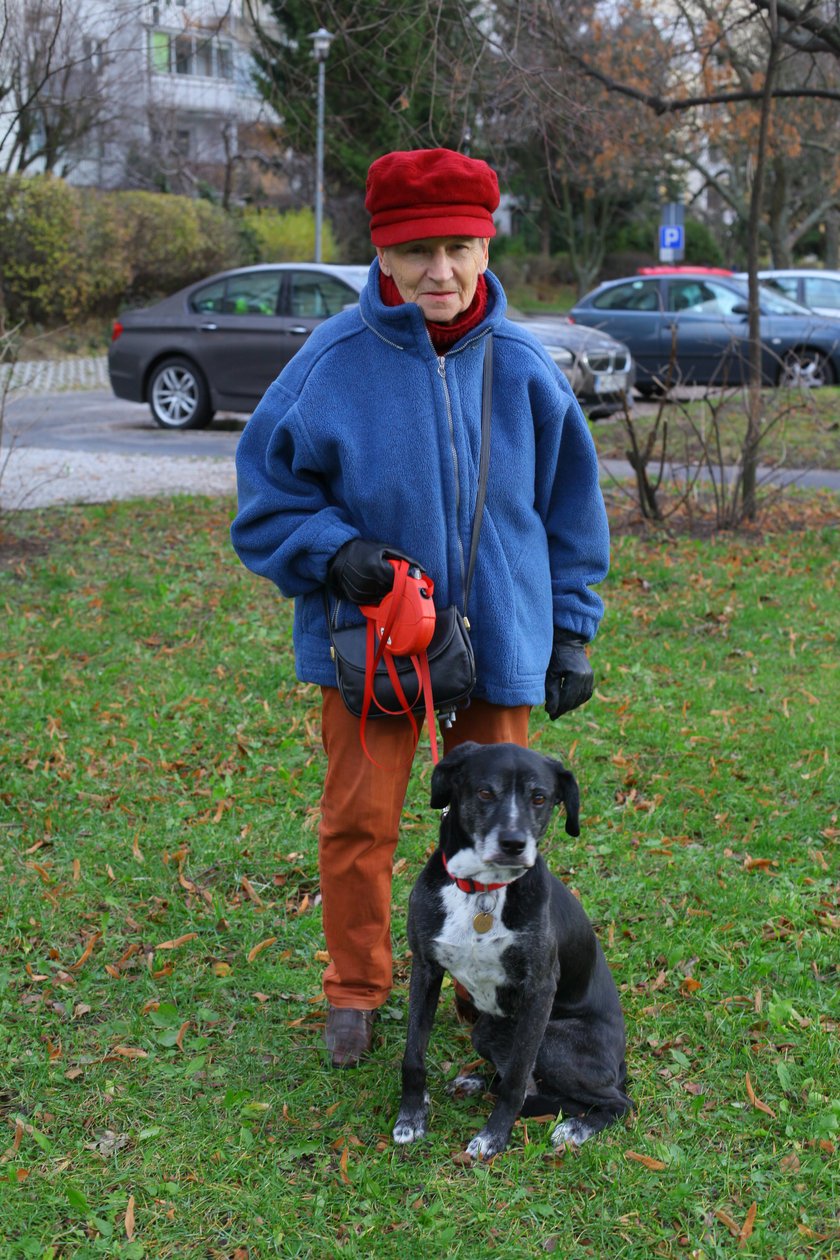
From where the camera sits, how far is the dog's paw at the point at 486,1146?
304 cm

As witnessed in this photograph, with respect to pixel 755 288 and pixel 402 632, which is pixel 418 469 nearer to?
pixel 402 632

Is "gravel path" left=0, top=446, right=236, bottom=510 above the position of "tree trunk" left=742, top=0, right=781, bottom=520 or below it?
below

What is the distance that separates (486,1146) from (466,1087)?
31 cm

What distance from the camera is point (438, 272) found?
9.71 ft

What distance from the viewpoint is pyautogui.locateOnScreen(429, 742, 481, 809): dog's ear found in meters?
2.97

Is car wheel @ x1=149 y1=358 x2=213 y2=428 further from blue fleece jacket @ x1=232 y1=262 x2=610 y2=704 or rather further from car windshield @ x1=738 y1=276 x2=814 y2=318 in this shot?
blue fleece jacket @ x1=232 y1=262 x2=610 y2=704

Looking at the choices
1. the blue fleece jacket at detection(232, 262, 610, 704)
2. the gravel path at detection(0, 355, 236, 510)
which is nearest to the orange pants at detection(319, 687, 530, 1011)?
the blue fleece jacket at detection(232, 262, 610, 704)

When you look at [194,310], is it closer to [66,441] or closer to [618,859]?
[66,441]

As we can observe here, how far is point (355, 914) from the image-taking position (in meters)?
3.40

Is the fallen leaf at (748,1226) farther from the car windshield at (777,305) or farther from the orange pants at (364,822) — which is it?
the car windshield at (777,305)

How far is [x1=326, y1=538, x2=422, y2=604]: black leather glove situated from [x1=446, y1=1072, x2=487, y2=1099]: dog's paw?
1272 mm

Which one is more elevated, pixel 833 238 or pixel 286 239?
pixel 833 238

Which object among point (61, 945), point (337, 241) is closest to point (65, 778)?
point (61, 945)

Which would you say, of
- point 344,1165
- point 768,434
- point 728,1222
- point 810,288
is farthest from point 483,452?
point 810,288
